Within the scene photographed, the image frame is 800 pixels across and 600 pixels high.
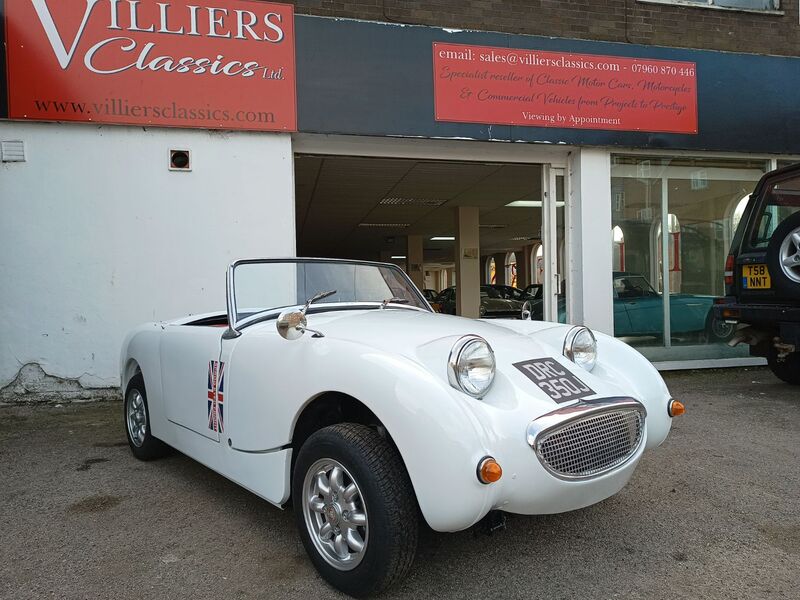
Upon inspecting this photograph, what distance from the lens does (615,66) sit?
732 centimetres

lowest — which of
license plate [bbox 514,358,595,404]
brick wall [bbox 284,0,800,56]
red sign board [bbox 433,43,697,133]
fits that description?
license plate [bbox 514,358,595,404]

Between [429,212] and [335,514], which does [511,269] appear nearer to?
[429,212]

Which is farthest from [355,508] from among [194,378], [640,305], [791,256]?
[640,305]

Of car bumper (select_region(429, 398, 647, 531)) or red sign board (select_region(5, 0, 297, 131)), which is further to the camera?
red sign board (select_region(5, 0, 297, 131))

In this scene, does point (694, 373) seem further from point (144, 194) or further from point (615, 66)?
point (144, 194)

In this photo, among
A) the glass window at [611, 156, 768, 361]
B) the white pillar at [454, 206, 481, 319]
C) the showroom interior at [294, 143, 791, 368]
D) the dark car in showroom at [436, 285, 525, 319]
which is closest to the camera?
the showroom interior at [294, 143, 791, 368]

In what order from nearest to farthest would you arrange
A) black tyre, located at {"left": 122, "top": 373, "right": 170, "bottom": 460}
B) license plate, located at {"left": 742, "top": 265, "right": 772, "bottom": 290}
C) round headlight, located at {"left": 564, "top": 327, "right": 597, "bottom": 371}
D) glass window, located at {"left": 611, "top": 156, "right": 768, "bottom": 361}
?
round headlight, located at {"left": 564, "top": 327, "right": 597, "bottom": 371} < black tyre, located at {"left": 122, "top": 373, "right": 170, "bottom": 460} < license plate, located at {"left": 742, "top": 265, "right": 772, "bottom": 290} < glass window, located at {"left": 611, "top": 156, "right": 768, "bottom": 361}

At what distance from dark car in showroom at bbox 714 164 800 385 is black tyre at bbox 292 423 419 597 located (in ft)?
15.4

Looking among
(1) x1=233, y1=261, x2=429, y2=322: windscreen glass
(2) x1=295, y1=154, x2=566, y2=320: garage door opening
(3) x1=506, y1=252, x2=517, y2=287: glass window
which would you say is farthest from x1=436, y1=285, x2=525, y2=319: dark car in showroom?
(3) x1=506, y1=252, x2=517, y2=287: glass window

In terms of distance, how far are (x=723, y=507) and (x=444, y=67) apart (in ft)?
18.2

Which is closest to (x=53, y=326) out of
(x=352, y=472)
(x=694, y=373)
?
(x=352, y=472)

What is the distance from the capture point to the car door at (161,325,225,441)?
301 cm

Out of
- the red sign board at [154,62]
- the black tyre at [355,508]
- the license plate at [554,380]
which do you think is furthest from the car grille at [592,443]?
the red sign board at [154,62]

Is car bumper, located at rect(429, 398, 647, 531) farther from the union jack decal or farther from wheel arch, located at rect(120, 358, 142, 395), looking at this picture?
wheel arch, located at rect(120, 358, 142, 395)
